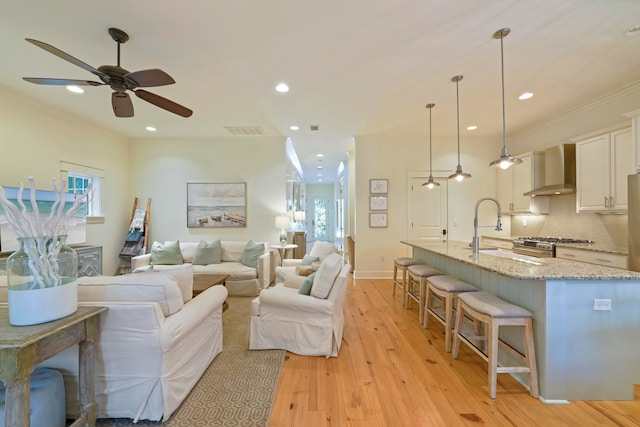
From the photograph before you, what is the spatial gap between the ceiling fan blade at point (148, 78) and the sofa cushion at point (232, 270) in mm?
2892

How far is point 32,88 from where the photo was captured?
3.55 metres

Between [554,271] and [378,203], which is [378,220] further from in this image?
[554,271]

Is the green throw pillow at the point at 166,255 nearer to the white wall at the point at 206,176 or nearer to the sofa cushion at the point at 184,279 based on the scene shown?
the white wall at the point at 206,176

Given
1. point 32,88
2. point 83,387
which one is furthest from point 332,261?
point 32,88

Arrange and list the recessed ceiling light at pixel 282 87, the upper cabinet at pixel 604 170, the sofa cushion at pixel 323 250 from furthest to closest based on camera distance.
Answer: the sofa cushion at pixel 323 250 → the recessed ceiling light at pixel 282 87 → the upper cabinet at pixel 604 170

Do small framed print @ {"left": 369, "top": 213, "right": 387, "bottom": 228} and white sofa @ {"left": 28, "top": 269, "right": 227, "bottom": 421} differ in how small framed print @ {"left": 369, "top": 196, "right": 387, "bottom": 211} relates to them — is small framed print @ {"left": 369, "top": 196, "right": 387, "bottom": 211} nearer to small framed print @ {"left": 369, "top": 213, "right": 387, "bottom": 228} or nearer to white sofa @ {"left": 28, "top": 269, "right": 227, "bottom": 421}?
small framed print @ {"left": 369, "top": 213, "right": 387, "bottom": 228}

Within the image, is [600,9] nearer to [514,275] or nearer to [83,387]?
[514,275]

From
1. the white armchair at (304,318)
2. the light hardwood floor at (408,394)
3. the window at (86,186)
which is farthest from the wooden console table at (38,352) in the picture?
the window at (86,186)

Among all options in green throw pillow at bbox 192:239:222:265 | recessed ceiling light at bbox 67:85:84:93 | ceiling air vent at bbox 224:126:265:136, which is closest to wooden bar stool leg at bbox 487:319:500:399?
green throw pillow at bbox 192:239:222:265

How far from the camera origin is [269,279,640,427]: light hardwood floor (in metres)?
→ 1.73

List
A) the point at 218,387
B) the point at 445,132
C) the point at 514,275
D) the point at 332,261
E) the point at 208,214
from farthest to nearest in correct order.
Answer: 1. the point at 208,214
2. the point at 445,132
3. the point at 332,261
4. the point at 218,387
5. the point at 514,275

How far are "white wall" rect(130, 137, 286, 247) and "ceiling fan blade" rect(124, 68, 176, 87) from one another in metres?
3.43

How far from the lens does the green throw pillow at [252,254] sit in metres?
4.67

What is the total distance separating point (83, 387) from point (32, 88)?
411 centimetres
